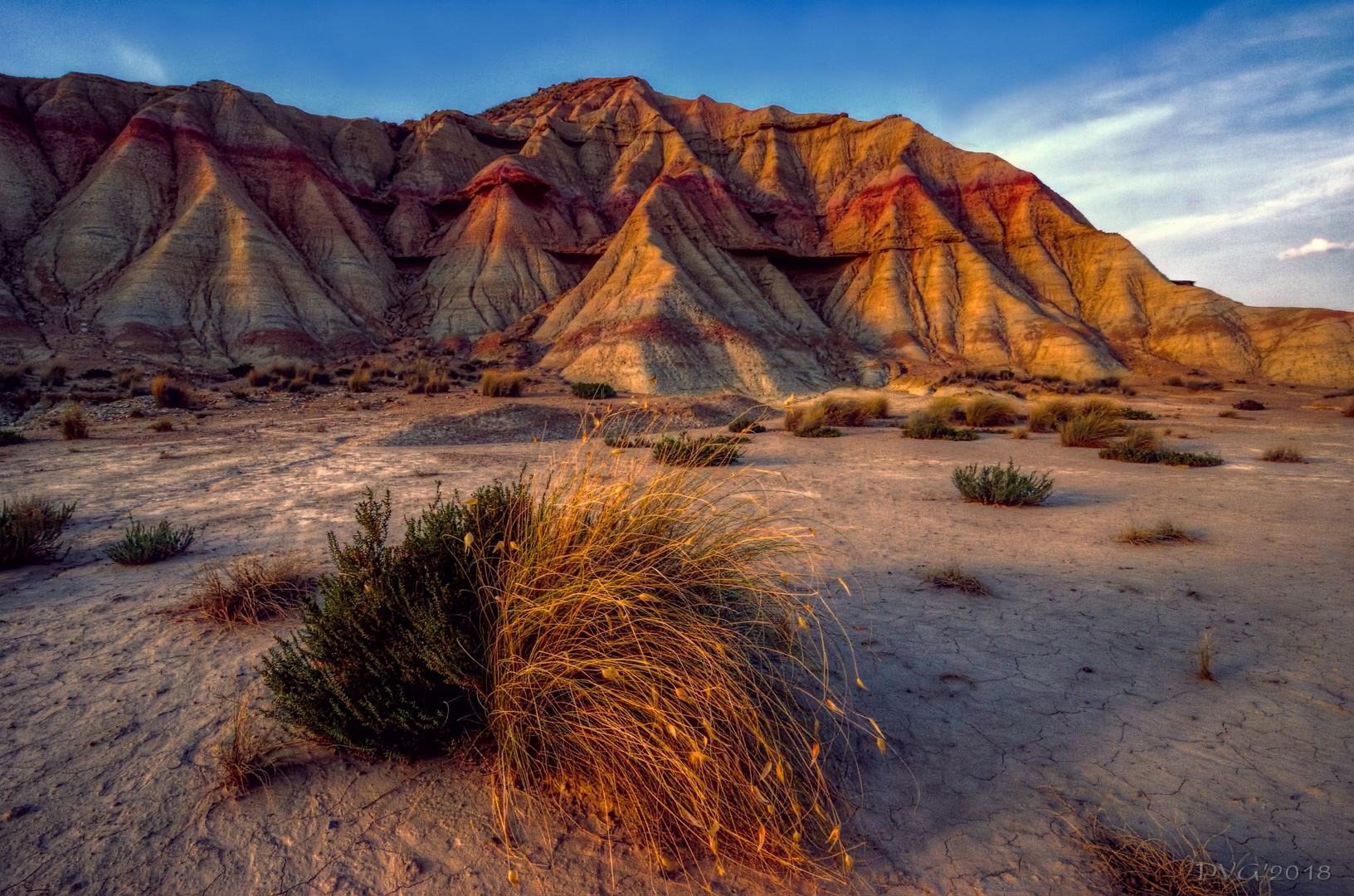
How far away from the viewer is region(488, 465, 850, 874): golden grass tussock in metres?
2.22

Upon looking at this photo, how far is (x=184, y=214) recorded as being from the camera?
34.9 m

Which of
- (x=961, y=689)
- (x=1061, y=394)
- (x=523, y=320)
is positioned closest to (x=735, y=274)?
(x=523, y=320)

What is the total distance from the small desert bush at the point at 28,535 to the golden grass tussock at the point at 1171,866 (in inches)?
299

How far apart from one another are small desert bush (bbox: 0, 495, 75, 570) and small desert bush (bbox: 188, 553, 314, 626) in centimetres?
187

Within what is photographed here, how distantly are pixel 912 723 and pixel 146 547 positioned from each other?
20.4 ft

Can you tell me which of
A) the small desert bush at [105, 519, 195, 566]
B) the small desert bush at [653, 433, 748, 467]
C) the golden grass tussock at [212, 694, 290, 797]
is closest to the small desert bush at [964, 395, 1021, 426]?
the small desert bush at [653, 433, 748, 467]

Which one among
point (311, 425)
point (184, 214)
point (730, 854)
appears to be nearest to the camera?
point (730, 854)

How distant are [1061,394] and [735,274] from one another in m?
20.8

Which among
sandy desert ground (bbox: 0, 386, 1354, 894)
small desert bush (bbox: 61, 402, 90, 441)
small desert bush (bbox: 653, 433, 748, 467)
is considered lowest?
small desert bush (bbox: 61, 402, 90, 441)

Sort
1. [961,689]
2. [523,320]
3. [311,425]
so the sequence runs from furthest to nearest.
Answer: [523,320] → [311,425] → [961,689]

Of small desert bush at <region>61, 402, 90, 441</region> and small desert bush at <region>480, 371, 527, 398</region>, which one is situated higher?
small desert bush at <region>480, 371, 527, 398</region>

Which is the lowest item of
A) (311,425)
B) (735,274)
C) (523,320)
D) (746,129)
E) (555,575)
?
(311,425)

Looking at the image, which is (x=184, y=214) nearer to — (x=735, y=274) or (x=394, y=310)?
(x=394, y=310)

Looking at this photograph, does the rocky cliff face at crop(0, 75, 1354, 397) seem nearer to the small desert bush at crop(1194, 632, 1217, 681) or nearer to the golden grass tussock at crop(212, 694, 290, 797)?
the small desert bush at crop(1194, 632, 1217, 681)
